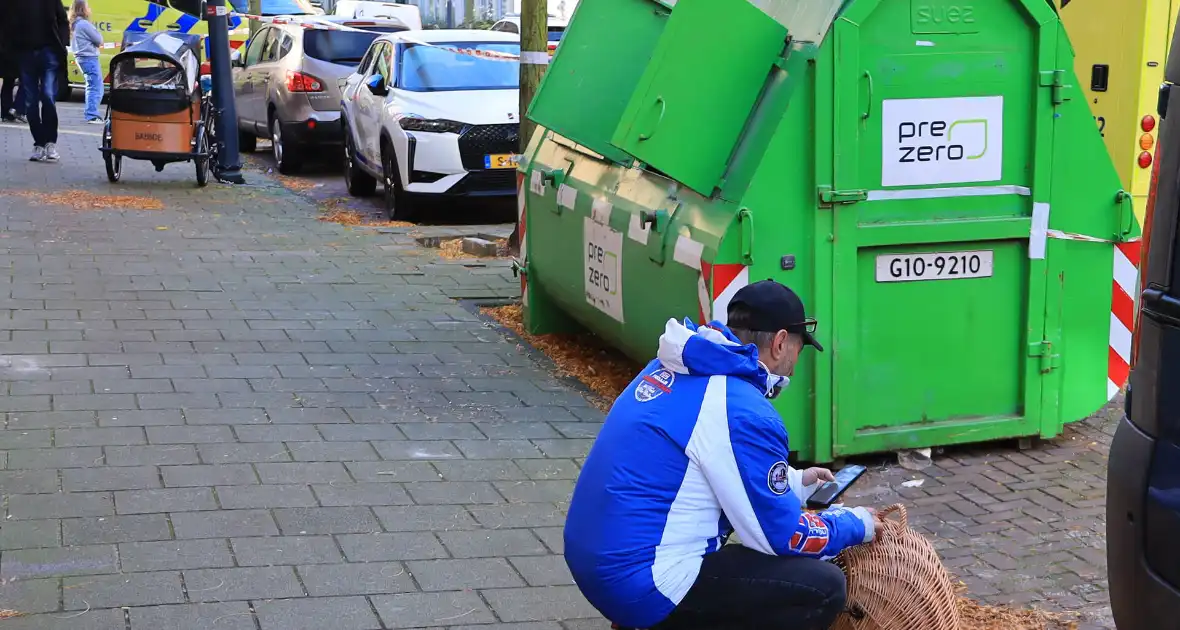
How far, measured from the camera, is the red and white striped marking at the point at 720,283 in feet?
19.1

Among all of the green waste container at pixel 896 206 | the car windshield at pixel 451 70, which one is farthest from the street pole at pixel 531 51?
the green waste container at pixel 896 206

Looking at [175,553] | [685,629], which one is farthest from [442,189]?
[685,629]

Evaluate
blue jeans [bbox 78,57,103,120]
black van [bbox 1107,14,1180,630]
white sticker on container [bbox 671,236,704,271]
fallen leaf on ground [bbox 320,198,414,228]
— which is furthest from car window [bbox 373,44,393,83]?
black van [bbox 1107,14,1180,630]

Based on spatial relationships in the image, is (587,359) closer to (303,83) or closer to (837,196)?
(837,196)

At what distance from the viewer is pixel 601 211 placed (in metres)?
7.11

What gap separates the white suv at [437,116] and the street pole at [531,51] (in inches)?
55.2

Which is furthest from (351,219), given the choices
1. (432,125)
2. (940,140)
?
(940,140)

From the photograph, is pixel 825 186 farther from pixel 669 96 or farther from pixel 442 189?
pixel 442 189

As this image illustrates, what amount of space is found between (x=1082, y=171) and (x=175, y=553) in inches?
163

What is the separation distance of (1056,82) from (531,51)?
5.56 meters

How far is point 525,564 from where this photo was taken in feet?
16.6

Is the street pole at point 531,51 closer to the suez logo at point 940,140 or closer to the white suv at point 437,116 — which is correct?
the white suv at point 437,116

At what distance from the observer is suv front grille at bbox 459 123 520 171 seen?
42.4 feet

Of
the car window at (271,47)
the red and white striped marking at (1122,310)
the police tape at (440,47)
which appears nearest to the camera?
the red and white striped marking at (1122,310)
